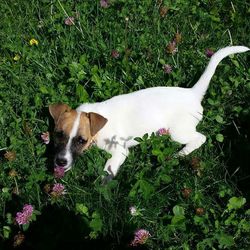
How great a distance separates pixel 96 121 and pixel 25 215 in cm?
99

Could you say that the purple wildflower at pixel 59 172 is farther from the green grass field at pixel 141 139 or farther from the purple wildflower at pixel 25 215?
the purple wildflower at pixel 25 215

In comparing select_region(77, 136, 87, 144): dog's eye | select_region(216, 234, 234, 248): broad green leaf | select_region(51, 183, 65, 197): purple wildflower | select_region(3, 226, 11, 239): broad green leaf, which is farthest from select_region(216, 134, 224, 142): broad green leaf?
select_region(3, 226, 11, 239): broad green leaf

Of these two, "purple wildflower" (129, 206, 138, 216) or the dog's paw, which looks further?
the dog's paw

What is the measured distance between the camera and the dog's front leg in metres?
4.09

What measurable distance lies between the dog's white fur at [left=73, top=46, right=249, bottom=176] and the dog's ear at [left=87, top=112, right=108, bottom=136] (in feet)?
0.69

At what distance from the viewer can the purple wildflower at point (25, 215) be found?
345 centimetres

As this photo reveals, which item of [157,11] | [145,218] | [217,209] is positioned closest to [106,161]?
[145,218]

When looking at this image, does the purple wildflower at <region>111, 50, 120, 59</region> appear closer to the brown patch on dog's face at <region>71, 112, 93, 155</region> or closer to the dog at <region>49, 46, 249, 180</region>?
the dog at <region>49, 46, 249, 180</region>

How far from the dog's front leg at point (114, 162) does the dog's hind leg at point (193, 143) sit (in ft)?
1.73

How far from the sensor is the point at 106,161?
4219 mm

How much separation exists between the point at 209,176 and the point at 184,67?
1427 mm

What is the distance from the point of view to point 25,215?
347 cm

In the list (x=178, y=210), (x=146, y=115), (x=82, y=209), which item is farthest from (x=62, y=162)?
(x=178, y=210)

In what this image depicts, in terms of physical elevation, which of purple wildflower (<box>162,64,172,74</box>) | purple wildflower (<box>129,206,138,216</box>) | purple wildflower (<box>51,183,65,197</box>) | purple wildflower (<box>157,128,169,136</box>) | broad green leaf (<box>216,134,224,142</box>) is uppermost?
purple wildflower (<box>162,64,172,74</box>)
